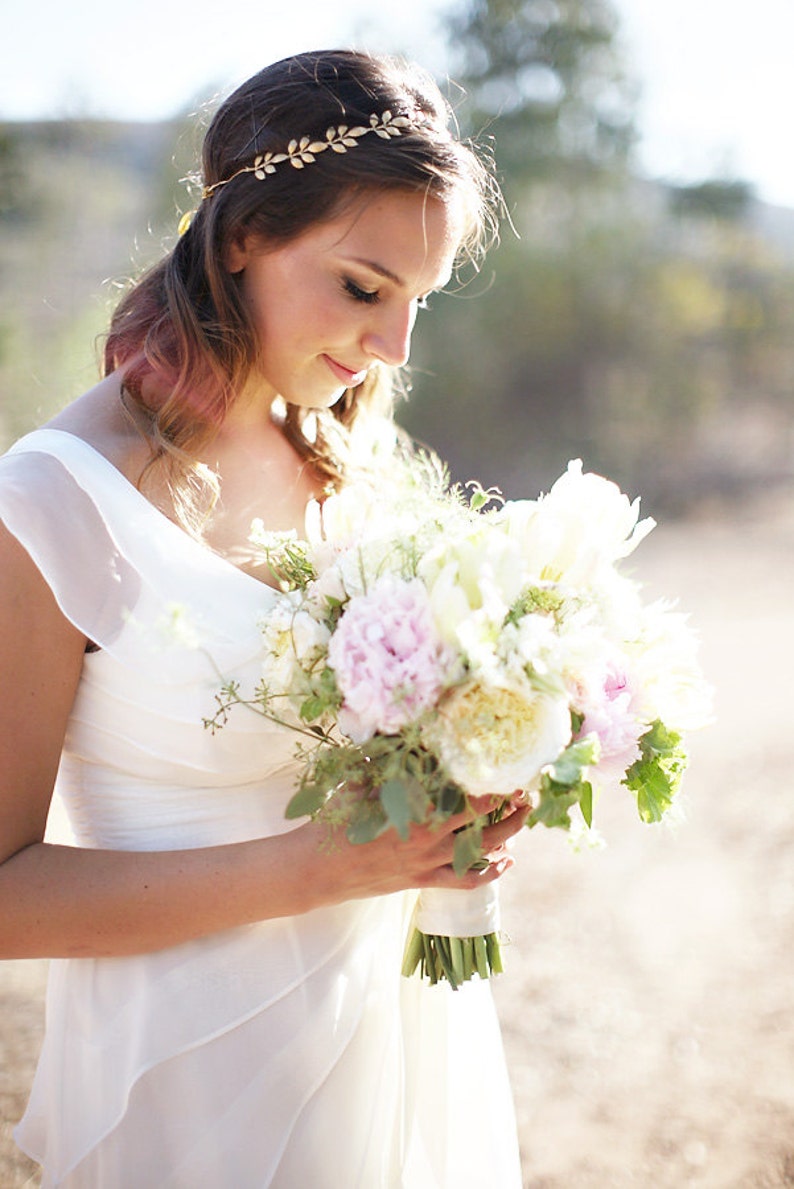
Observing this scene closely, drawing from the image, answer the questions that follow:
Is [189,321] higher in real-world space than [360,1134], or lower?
higher

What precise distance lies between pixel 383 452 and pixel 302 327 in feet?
1.95

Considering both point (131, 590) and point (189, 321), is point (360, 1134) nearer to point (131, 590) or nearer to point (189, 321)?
point (131, 590)

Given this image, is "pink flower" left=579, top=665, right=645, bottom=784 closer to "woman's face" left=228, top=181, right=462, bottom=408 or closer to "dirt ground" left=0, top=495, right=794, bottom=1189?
"woman's face" left=228, top=181, right=462, bottom=408

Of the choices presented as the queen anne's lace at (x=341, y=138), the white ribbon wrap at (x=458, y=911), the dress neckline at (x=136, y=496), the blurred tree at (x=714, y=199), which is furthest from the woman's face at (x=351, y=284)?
the blurred tree at (x=714, y=199)

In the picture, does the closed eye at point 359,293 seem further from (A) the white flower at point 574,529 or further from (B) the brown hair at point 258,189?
(A) the white flower at point 574,529

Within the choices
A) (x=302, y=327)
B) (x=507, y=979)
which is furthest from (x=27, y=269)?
(x=302, y=327)

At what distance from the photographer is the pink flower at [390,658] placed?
4.60 feet

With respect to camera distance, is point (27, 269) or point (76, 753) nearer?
point (76, 753)

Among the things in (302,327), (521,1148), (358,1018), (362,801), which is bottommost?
(521,1148)

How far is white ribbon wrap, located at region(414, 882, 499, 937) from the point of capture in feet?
6.12

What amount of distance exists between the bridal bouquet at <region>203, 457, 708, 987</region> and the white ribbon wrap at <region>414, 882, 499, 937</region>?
31 cm

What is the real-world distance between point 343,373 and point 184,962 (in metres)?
1.10

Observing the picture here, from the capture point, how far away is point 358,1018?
1.82 m

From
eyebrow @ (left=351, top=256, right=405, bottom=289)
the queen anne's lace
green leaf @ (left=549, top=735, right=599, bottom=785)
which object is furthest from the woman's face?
green leaf @ (left=549, top=735, right=599, bottom=785)
